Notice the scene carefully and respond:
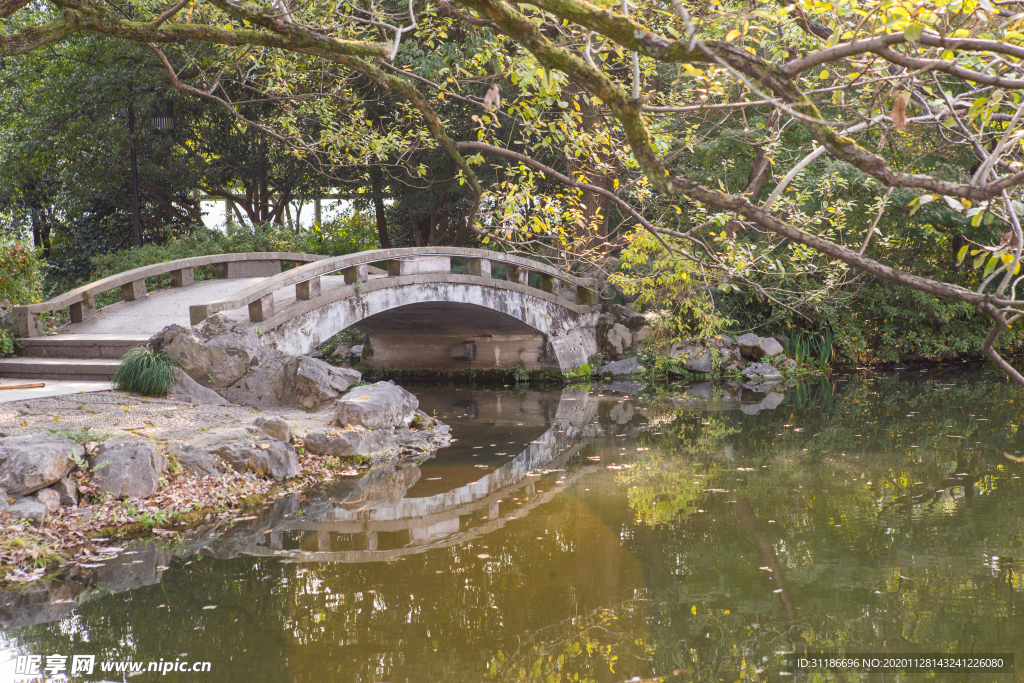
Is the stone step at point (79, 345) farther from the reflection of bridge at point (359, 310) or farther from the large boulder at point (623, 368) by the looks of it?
the large boulder at point (623, 368)

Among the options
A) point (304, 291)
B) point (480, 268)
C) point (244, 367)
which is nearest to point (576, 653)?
point (244, 367)

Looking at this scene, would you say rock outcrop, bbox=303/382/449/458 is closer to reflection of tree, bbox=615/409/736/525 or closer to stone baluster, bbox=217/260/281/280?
reflection of tree, bbox=615/409/736/525

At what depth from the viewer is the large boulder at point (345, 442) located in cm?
739

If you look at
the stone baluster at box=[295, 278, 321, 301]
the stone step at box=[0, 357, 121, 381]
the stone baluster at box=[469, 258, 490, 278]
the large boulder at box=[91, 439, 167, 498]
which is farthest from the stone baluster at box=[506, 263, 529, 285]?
the large boulder at box=[91, 439, 167, 498]

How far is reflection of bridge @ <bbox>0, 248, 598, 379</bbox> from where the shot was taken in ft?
30.3

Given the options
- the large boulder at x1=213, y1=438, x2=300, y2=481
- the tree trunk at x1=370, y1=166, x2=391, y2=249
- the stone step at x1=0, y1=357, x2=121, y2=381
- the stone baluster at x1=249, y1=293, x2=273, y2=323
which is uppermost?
the tree trunk at x1=370, y1=166, x2=391, y2=249

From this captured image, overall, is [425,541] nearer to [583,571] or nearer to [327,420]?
[583,571]

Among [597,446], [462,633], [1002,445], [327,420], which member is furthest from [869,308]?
[462,633]

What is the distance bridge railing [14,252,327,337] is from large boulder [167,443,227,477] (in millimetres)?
4752

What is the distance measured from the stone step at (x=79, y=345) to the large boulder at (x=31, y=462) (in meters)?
3.71

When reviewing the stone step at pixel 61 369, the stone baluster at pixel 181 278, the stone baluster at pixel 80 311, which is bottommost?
the stone step at pixel 61 369

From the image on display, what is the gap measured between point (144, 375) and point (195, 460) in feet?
6.87

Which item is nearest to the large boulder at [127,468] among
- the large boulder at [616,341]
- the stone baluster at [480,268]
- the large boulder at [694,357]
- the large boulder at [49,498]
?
the large boulder at [49,498]

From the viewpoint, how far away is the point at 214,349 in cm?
849
